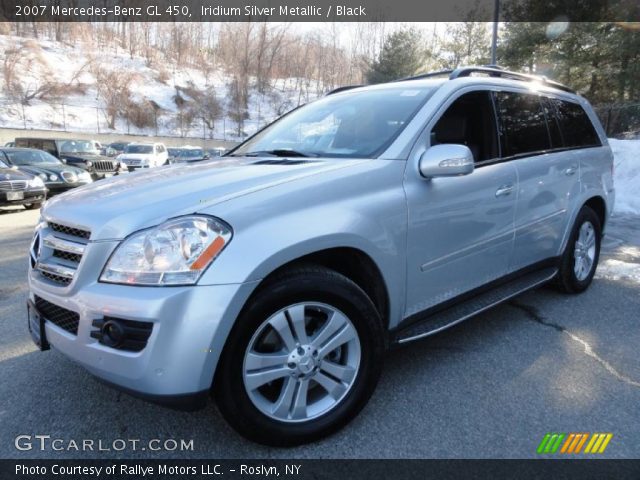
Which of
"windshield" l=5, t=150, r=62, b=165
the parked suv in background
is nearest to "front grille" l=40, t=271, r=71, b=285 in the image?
"windshield" l=5, t=150, r=62, b=165

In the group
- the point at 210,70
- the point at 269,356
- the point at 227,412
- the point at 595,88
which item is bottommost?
the point at 227,412

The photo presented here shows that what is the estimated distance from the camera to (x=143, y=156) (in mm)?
22000

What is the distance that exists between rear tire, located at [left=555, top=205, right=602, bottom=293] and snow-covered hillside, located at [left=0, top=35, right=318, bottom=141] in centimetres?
4588

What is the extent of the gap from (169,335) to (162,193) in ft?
2.44

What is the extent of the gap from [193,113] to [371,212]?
5433 centimetres

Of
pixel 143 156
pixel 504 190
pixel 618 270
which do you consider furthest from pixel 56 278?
pixel 143 156

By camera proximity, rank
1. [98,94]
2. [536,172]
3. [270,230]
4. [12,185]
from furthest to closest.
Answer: [98,94] → [12,185] → [536,172] → [270,230]

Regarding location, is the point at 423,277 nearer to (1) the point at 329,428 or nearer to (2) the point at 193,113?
(1) the point at 329,428

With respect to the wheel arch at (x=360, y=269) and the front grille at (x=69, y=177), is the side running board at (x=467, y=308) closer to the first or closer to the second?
the wheel arch at (x=360, y=269)

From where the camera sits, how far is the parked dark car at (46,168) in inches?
501

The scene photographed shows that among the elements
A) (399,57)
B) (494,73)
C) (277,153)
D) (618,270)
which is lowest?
(618,270)

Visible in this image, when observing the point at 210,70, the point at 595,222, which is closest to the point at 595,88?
the point at 595,222

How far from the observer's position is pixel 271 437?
2096 mm

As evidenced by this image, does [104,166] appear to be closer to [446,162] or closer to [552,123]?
[552,123]
